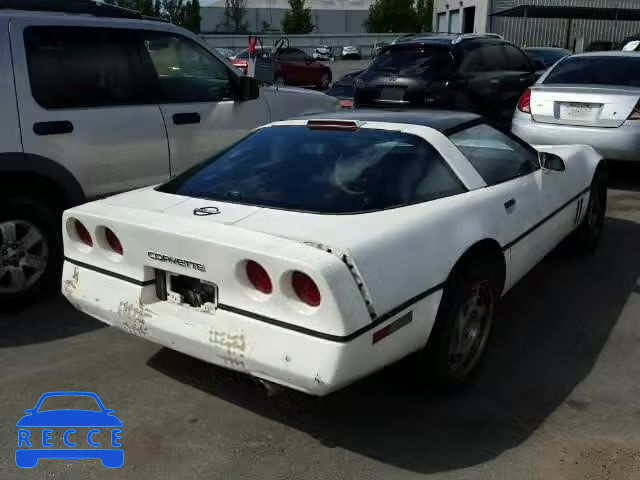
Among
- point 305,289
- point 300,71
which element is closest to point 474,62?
point 305,289

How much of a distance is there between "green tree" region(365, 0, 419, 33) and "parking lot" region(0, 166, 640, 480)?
6436 cm

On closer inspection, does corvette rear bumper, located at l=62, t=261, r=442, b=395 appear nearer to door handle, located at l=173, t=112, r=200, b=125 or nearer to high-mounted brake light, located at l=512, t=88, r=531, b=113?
door handle, located at l=173, t=112, r=200, b=125

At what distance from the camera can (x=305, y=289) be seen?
260 centimetres

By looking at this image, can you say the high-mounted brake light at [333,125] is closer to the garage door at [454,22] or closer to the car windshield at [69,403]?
the car windshield at [69,403]

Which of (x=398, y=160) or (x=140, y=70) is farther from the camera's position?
(x=140, y=70)

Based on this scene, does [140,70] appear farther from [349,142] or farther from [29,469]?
[29,469]

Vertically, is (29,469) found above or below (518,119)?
below

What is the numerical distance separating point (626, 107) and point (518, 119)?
4.09ft

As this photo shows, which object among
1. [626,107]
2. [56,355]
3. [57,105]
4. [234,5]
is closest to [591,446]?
[56,355]

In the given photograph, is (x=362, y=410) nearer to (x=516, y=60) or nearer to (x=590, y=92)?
(x=590, y=92)

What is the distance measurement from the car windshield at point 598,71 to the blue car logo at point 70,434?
701cm

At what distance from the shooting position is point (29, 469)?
2816 millimetres

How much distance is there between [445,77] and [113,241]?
735 cm

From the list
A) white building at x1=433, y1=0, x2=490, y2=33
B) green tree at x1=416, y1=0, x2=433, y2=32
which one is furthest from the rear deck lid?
green tree at x1=416, y1=0, x2=433, y2=32
